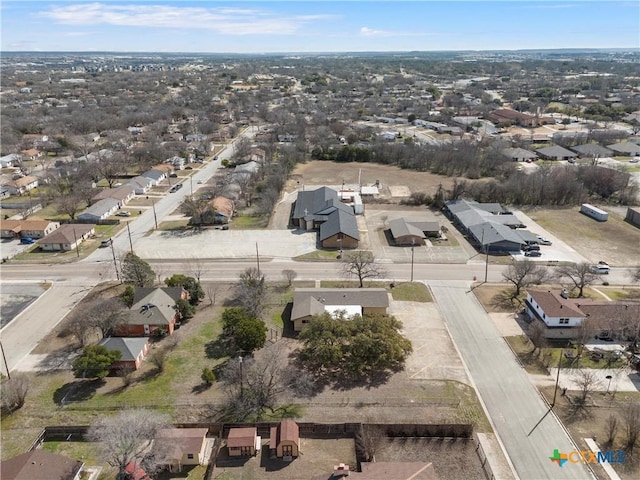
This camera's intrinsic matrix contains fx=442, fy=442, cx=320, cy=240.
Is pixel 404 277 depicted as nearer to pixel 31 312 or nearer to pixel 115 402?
pixel 115 402

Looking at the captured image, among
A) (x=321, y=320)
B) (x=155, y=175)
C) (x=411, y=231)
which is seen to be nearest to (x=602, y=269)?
(x=411, y=231)

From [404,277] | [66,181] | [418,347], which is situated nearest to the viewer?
[418,347]

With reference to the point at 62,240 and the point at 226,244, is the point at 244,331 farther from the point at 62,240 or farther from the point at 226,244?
the point at 62,240

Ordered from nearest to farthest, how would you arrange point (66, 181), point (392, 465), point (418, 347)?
point (392, 465), point (418, 347), point (66, 181)

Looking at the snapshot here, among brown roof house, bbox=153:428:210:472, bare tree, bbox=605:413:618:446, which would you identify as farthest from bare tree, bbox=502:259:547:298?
brown roof house, bbox=153:428:210:472

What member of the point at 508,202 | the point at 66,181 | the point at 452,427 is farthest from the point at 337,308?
the point at 66,181

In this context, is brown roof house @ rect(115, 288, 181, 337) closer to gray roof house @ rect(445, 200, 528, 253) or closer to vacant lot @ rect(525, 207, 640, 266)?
gray roof house @ rect(445, 200, 528, 253)
